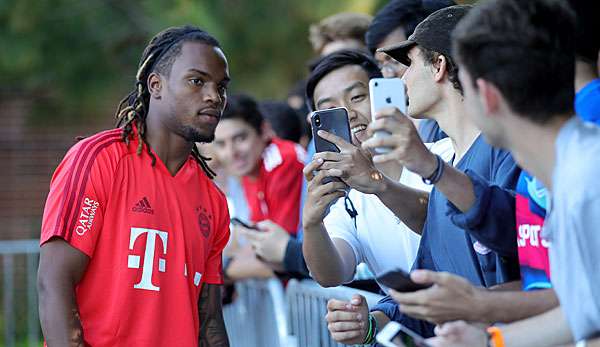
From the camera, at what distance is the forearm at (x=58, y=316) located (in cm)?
338

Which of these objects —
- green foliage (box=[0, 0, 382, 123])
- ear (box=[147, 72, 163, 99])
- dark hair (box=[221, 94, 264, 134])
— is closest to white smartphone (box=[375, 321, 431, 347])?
ear (box=[147, 72, 163, 99])

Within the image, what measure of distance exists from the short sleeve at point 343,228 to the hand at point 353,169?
0.70 m

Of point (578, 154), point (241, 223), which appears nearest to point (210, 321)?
point (241, 223)

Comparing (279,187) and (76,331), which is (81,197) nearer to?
(76,331)

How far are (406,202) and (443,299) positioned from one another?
1.02 metres

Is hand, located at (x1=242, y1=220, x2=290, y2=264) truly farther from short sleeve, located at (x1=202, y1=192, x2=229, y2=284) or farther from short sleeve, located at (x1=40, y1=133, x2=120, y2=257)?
short sleeve, located at (x1=40, y1=133, x2=120, y2=257)

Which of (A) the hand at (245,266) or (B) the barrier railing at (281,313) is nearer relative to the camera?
(B) the barrier railing at (281,313)

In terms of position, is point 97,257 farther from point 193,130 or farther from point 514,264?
point 514,264

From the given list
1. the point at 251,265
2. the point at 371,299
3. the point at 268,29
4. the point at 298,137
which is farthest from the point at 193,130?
the point at 268,29

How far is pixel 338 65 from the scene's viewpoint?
4.52 metres

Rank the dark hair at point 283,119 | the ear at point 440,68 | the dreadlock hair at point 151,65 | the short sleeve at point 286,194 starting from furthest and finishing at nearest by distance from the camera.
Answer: the dark hair at point 283,119, the short sleeve at point 286,194, the dreadlock hair at point 151,65, the ear at point 440,68

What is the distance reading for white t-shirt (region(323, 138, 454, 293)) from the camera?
12.6ft

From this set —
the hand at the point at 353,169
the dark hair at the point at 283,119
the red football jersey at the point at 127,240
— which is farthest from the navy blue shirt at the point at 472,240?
the dark hair at the point at 283,119

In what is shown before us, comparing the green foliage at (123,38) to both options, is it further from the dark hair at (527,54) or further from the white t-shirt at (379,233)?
the dark hair at (527,54)
